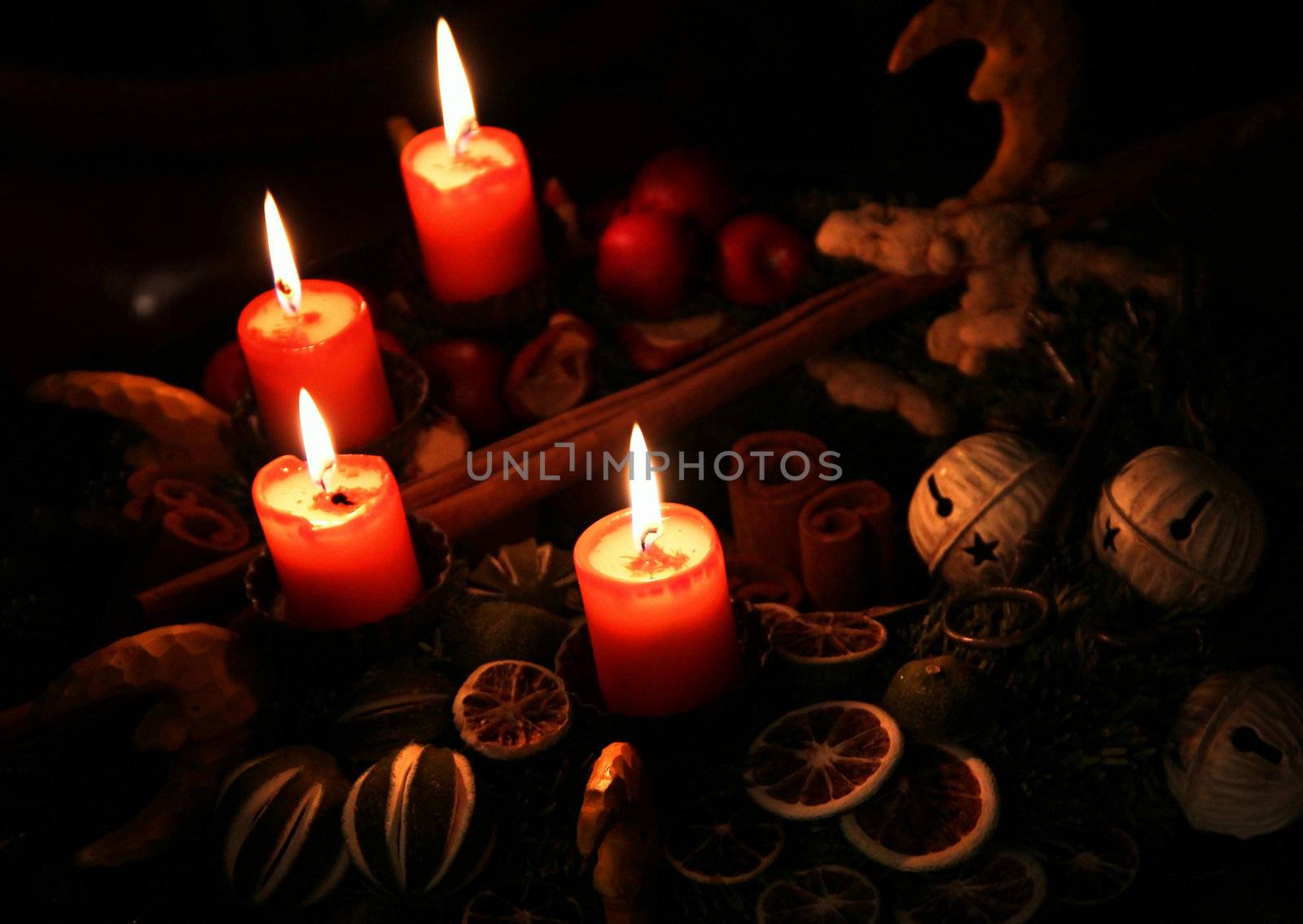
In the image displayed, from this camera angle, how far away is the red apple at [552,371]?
1.23 meters

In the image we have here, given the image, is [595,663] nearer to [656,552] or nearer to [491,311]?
[656,552]

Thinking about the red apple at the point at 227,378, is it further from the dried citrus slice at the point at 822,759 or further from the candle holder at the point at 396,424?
the dried citrus slice at the point at 822,759

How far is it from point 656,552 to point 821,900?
0.25m

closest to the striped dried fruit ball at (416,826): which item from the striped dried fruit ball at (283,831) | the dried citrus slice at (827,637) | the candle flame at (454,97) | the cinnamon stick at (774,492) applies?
the striped dried fruit ball at (283,831)

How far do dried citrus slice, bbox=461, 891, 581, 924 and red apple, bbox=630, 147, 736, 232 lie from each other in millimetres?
675

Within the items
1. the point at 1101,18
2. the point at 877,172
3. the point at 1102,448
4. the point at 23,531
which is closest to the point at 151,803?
the point at 23,531

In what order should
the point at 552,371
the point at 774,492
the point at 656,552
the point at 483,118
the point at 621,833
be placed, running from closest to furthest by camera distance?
1. the point at 621,833
2. the point at 656,552
3. the point at 774,492
4. the point at 552,371
5. the point at 483,118

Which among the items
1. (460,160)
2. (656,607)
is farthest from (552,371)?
(656,607)

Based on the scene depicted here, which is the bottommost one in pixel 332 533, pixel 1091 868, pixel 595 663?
pixel 1091 868

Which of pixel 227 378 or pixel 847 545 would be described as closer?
pixel 847 545

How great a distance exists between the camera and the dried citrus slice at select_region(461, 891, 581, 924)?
88cm

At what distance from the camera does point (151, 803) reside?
940mm

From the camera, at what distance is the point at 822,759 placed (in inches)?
36.0

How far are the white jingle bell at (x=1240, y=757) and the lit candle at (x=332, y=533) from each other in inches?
22.0
